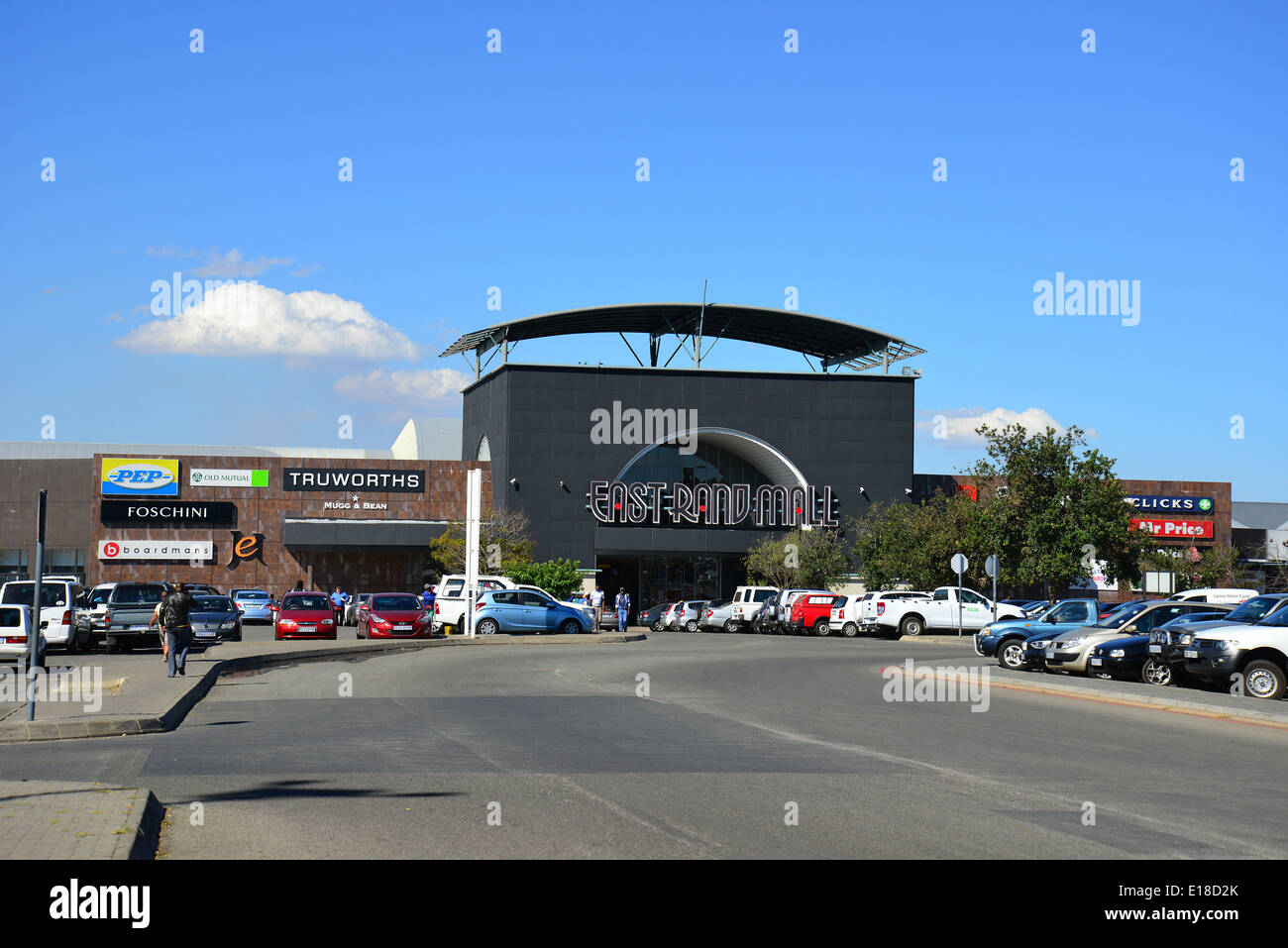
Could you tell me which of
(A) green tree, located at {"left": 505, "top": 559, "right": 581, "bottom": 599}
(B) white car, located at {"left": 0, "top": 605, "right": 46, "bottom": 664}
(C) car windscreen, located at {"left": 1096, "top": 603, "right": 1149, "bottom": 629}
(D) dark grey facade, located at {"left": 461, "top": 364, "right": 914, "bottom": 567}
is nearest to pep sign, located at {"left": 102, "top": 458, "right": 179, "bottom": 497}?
(D) dark grey facade, located at {"left": 461, "top": 364, "right": 914, "bottom": 567}

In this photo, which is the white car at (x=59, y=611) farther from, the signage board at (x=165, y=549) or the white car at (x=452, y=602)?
the signage board at (x=165, y=549)

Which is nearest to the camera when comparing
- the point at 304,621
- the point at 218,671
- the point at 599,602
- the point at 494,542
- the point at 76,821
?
the point at 76,821

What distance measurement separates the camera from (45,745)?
13742mm

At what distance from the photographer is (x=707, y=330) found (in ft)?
227

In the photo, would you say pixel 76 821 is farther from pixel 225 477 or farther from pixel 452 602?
pixel 225 477

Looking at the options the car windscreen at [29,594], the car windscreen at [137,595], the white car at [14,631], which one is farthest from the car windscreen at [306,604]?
the white car at [14,631]

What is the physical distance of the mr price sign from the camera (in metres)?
76.2

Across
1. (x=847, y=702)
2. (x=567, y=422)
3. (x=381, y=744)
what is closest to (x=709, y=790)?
(x=381, y=744)

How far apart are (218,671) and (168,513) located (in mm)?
46139

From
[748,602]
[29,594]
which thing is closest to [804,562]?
[748,602]

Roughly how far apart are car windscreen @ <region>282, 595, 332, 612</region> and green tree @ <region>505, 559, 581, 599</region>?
18489 millimetres

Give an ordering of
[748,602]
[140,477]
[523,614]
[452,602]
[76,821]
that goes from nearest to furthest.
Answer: [76,821] → [523,614] → [452,602] → [748,602] → [140,477]

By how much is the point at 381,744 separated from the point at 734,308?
53.7 metres
